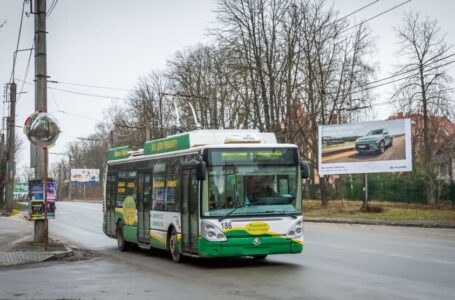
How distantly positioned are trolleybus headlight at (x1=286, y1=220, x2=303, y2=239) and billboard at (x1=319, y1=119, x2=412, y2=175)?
24.6 metres

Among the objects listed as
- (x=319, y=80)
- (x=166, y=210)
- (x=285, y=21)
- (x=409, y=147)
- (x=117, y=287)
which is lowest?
(x=117, y=287)

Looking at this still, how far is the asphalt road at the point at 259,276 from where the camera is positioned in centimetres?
1065

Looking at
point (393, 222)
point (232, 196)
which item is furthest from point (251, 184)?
point (393, 222)

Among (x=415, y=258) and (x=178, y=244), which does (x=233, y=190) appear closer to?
(x=178, y=244)

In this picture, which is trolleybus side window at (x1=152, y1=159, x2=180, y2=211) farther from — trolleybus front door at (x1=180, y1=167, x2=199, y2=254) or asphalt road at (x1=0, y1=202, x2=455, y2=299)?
asphalt road at (x1=0, y1=202, x2=455, y2=299)

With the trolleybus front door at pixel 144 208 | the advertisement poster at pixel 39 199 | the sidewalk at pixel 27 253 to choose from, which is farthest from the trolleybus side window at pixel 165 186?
the advertisement poster at pixel 39 199

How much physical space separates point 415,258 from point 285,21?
33.3m

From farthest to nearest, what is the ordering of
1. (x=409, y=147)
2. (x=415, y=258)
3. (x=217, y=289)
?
(x=409, y=147) → (x=415, y=258) → (x=217, y=289)

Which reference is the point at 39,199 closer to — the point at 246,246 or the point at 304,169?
the point at 246,246

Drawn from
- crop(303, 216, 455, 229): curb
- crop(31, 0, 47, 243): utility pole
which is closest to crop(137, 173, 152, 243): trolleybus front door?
crop(31, 0, 47, 243): utility pole

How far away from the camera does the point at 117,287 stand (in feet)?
38.4

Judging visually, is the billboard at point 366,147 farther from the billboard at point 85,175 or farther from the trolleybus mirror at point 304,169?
the billboard at point 85,175

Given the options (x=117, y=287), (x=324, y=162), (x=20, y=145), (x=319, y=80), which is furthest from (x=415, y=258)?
(x=20, y=145)

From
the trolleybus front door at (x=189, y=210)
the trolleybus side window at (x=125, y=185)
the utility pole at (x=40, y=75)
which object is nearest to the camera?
the trolleybus front door at (x=189, y=210)
